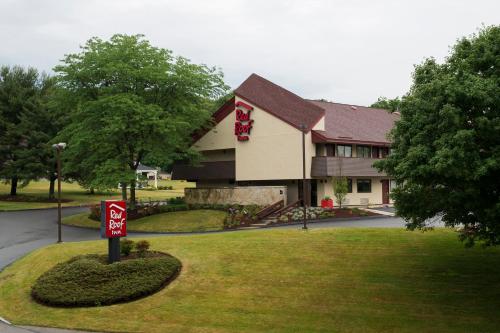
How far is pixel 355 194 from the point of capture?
4494 centimetres

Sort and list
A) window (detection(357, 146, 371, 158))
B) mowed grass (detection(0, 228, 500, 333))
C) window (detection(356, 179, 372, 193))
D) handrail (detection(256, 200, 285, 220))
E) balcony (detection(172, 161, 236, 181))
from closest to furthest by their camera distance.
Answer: mowed grass (detection(0, 228, 500, 333)), handrail (detection(256, 200, 285, 220)), window (detection(356, 179, 372, 193)), window (detection(357, 146, 371, 158)), balcony (detection(172, 161, 236, 181))

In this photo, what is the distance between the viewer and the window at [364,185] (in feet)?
149

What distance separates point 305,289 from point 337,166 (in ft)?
83.7

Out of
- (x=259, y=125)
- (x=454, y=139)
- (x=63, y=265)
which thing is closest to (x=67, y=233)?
(x=63, y=265)

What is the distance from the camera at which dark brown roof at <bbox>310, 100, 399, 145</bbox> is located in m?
43.2

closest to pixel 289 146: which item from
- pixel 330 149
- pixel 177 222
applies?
pixel 330 149

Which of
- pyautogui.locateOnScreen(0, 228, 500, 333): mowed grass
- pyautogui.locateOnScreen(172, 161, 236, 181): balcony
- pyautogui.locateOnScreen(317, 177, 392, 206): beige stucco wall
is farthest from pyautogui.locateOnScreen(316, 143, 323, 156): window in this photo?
pyautogui.locateOnScreen(0, 228, 500, 333): mowed grass

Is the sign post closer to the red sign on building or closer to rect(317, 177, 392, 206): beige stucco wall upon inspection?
the red sign on building

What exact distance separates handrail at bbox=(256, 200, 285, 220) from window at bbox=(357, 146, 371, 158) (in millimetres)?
9870

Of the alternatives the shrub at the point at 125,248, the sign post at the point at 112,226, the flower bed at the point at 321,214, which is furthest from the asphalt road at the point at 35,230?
the sign post at the point at 112,226

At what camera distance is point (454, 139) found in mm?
11977

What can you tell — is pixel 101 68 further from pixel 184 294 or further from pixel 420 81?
pixel 420 81

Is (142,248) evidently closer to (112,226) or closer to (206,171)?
(112,226)

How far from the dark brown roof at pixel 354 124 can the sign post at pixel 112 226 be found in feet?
81.2
